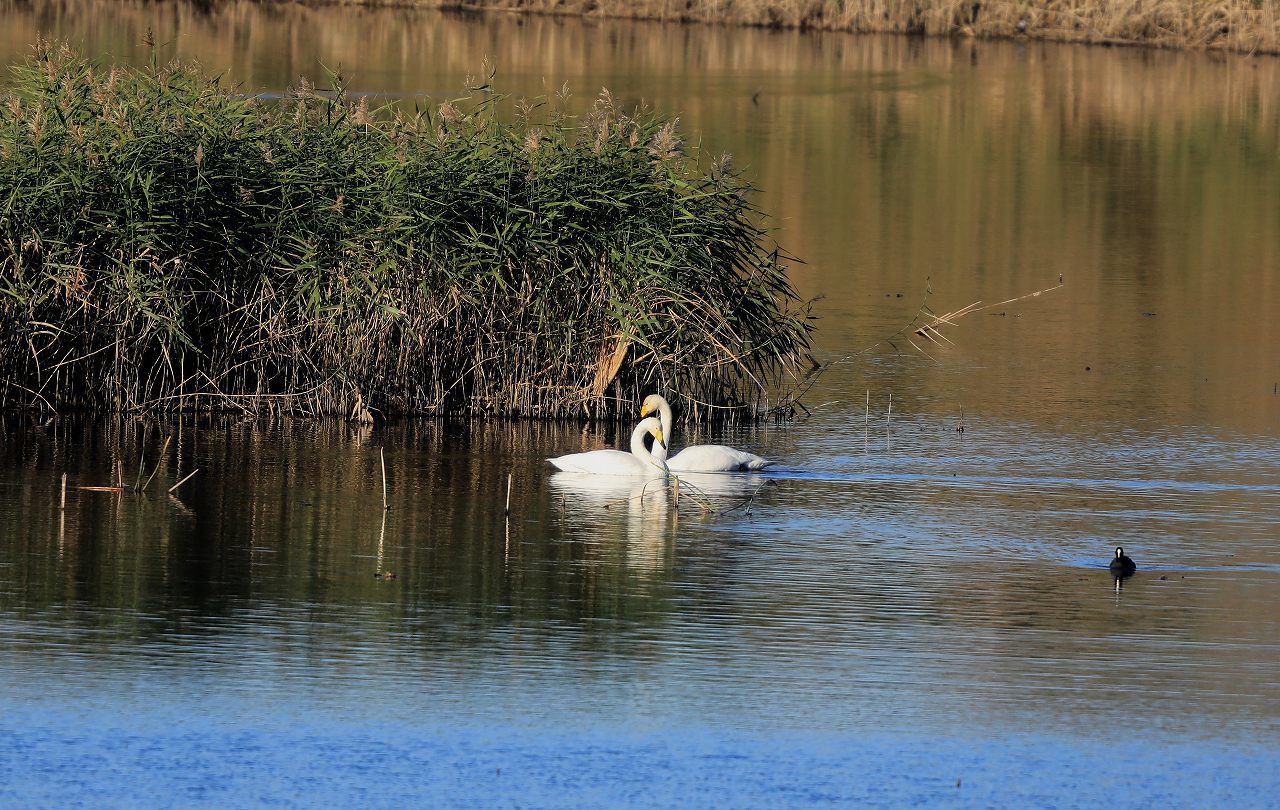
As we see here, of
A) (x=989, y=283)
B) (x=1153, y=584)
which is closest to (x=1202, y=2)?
(x=989, y=283)

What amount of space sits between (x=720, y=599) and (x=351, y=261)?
561 centimetres

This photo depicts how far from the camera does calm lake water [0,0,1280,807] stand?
7.76 m

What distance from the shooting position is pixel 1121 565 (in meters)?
10.9

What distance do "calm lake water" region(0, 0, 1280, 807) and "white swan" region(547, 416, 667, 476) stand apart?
155 mm

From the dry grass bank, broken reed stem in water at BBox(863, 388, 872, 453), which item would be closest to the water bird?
broken reed stem in water at BBox(863, 388, 872, 453)

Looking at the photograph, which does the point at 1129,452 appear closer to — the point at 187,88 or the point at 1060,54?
the point at 187,88

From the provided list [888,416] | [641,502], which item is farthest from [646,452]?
[888,416]

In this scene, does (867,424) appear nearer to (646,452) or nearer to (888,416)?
(888,416)

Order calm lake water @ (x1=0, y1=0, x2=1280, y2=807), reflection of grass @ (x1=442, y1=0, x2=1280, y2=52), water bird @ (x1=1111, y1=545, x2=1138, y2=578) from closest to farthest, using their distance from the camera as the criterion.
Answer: calm lake water @ (x1=0, y1=0, x2=1280, y2=807) → water bird @ (x1=1111, y1=545, x2=1138, y2=578) → reflection of grass @ (x1=442, y1=0, x2=1280, y2=52)

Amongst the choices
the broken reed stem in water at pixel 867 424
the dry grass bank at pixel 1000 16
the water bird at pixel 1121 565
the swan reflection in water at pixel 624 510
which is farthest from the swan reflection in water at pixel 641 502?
the dry grass bank at pixel 1000 16

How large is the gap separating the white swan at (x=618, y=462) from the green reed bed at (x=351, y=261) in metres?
1.42

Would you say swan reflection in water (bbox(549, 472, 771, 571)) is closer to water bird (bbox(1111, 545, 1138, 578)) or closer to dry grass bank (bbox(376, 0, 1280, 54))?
water bird (bbox(1111, 545, 1138, 578))

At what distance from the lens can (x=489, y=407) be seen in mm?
15383

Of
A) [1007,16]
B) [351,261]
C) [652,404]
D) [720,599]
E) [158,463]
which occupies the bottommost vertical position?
[720,599]
